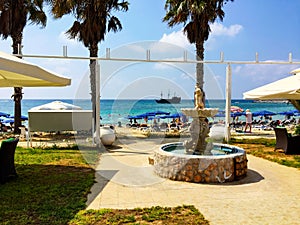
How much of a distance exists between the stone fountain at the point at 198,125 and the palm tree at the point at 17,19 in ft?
34.9

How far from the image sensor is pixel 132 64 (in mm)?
10492

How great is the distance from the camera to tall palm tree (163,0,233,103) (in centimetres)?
1362

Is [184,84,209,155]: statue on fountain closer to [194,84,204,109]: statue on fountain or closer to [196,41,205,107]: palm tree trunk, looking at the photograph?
[194,84,204,109]: statue on fountain

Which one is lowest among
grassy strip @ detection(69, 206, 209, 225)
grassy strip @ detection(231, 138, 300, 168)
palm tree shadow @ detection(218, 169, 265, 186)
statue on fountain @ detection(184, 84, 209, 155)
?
palm tree shadow @ detection(218, 169, 265, 186)

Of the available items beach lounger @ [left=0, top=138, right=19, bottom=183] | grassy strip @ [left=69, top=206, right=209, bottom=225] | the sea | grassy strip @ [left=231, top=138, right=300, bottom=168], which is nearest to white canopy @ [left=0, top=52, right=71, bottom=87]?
beach lounger @ [left=0, top=138, right=19, bottom=183]

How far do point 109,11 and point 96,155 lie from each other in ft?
24.8

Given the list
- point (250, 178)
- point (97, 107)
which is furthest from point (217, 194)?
point (97, 107)

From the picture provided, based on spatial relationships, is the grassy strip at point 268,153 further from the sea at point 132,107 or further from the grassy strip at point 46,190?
the grassy strip at point 46,190

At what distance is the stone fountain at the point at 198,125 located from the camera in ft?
22.8

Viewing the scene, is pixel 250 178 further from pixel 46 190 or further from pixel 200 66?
pixel 200 66

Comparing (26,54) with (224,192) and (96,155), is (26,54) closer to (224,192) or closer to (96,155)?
(96,155)

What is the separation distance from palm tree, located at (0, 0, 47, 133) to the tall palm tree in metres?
6.61

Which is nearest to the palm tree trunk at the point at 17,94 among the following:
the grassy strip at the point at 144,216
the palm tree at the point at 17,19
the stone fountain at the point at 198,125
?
the palm tree at the point at 17,19

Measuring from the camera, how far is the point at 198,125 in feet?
23.9
